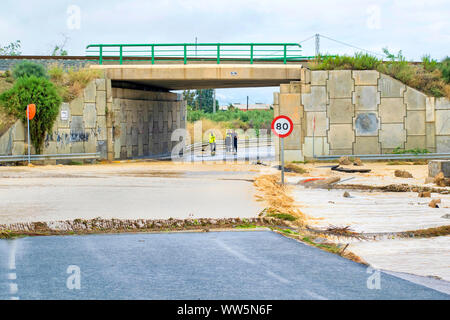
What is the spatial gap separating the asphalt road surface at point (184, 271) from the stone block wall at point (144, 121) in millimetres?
23959

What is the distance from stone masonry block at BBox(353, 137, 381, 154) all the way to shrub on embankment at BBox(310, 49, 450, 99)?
12.0ft

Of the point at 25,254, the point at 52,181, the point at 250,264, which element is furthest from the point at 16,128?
the point at 250,264

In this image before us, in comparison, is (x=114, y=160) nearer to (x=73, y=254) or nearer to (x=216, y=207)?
(x=216, y=207)

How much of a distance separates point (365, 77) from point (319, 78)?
239cm

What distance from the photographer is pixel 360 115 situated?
33.1 meters

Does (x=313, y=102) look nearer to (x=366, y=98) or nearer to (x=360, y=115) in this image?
(x=360, y=115)

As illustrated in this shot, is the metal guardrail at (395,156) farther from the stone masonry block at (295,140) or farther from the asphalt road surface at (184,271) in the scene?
the asphalt road surface at (184,271)

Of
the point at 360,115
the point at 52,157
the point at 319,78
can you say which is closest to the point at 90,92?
the point at 52,157

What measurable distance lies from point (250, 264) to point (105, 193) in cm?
945

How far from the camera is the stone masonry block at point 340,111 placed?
108 ft

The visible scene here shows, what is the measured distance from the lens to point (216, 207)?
49.9ft

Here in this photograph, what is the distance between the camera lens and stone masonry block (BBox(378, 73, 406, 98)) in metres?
33.1

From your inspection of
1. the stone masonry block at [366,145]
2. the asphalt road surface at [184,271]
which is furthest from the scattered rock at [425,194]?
the stone masonry block at [366,145]

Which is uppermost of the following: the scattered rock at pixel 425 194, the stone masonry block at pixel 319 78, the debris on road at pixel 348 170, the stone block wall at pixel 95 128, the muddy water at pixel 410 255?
the stone masonry block at pixel 319 78
